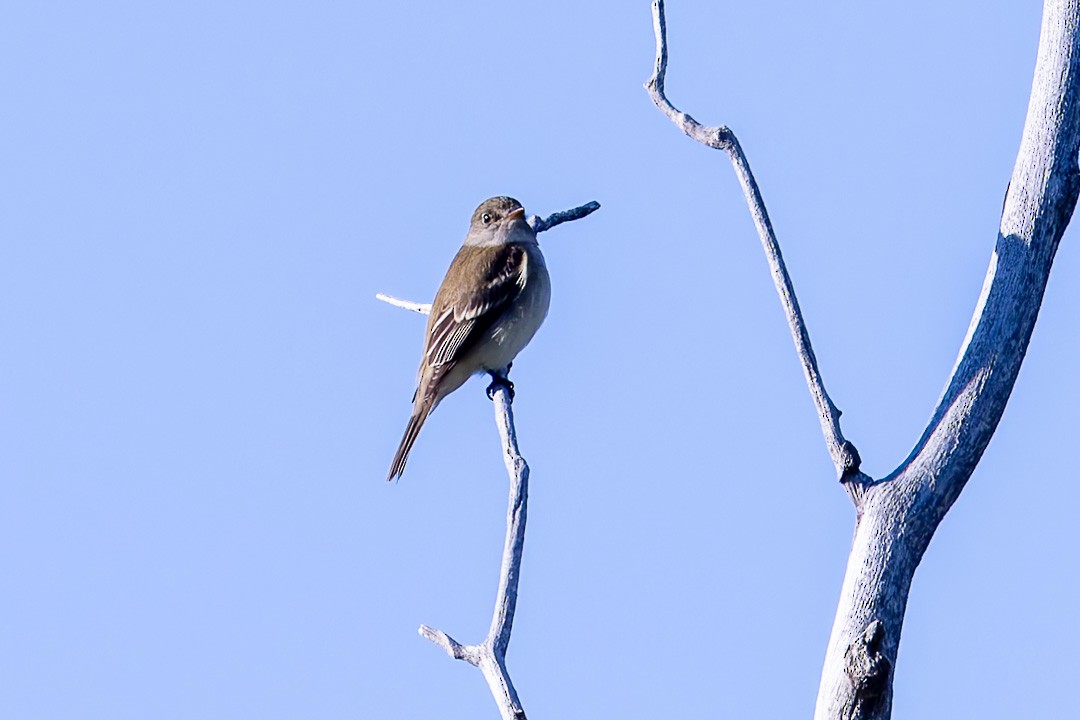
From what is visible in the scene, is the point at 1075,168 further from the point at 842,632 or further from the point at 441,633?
the point at 441,633

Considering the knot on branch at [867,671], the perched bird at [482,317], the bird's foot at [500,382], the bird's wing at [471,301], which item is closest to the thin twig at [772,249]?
the knot on branch at [867,671]

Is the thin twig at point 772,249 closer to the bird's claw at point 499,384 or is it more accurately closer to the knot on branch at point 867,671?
the knot on branch at point 867,671

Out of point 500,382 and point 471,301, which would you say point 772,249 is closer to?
point 500,382

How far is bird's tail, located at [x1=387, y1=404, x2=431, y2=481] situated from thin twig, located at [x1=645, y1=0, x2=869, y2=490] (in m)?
4.60

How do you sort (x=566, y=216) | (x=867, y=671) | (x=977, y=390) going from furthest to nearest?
(x=566, y=216), (x=977, y=390), (x=867, y=671)

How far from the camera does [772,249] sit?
5.65 meters

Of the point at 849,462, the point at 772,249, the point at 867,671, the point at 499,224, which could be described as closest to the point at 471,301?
the point at 499,224

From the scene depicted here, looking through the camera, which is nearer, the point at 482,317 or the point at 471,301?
the point at 482,317

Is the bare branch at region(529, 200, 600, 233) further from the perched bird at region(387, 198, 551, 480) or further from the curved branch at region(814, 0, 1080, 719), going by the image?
the curved branch at region(814, 0, 1080, 719)

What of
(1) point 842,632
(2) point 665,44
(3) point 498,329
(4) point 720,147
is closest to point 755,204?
(4) point 720,147

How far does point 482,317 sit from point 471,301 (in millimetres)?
181

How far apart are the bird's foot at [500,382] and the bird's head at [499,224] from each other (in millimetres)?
1065

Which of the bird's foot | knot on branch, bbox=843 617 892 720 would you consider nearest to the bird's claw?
the bird's foot

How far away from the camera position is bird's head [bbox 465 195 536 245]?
1086 centimetres
